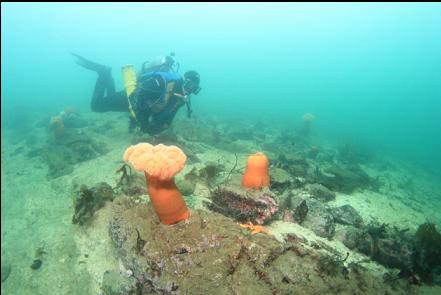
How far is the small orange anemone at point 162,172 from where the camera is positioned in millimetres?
3383

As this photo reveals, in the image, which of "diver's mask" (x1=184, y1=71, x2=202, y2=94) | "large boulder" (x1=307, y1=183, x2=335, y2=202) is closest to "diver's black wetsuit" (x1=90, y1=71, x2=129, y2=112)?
"diver's mask" (x1=184, y1=71, x2=202, y2=94)

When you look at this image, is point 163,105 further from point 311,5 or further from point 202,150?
point 311,5

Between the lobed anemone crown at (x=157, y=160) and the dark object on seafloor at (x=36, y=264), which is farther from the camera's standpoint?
the dark object on seafloor at (x=36, y=264)

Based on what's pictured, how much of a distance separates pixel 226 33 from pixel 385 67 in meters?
89.1

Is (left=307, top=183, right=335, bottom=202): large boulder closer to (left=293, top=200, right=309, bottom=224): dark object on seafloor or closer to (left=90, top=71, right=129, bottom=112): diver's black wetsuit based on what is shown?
(left=293, top=200, right=309, bottom=224): dark object on seafloor

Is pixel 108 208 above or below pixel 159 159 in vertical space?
below

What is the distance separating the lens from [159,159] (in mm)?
3379

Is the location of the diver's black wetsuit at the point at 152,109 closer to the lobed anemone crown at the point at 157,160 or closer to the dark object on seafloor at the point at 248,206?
the dark object on seafloor at the point at 248,206

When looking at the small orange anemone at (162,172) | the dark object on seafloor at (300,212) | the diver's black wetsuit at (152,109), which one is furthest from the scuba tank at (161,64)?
the small orange anemone at (162,172)

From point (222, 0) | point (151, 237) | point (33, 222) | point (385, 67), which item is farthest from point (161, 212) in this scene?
point (222, 0)

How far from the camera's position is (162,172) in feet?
11.1

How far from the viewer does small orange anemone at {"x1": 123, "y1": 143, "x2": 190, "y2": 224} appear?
11.1 feet

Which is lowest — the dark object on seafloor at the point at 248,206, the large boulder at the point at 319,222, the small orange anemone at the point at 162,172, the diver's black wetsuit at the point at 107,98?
the diver's black wetsuit at the point at 107,98

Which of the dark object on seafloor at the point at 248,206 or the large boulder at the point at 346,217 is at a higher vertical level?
the dark object on seafloor at the point at 248,206
